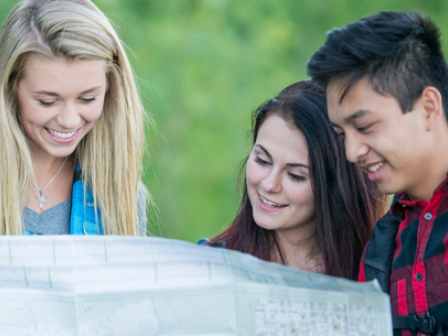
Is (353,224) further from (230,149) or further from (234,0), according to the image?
(234,0)

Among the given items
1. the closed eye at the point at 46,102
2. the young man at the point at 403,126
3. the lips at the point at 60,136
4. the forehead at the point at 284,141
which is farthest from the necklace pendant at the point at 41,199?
the young man at the point at 403,126

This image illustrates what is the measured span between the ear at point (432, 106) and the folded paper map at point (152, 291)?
434 millimetres

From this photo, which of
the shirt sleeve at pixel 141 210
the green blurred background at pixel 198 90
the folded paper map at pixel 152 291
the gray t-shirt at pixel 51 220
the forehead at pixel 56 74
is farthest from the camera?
the green blurred background at pixel 198 90

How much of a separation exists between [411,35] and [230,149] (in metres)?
3.66

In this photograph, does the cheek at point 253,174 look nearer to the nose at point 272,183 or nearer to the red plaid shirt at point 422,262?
the nose at point 272,183

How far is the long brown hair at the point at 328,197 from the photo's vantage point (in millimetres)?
1724

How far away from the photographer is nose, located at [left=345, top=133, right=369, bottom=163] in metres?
1.25

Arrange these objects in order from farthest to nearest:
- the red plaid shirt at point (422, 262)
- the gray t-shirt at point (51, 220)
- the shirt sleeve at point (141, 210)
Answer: the shirt sleeve at point (141, 210) → the gray t-shirt at point (51, 220) → the red plaid shirt at point (422, 262)

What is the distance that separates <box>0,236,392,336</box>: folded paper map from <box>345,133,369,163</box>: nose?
32 centimetres

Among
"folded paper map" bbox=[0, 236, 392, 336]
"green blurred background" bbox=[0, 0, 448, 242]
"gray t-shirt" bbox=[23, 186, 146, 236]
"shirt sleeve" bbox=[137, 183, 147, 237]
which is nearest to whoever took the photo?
"folded paper map" bbox=[0, 236, 392, 336]

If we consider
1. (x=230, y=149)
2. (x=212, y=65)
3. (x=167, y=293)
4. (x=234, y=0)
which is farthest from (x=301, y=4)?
(x=167, y=293)

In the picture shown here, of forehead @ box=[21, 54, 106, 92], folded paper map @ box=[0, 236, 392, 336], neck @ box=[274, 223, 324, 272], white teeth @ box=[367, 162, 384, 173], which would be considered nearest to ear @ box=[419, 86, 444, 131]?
white teeth @ box=[367, 162, 384, 173]

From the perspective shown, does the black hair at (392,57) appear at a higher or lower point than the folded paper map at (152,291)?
higher

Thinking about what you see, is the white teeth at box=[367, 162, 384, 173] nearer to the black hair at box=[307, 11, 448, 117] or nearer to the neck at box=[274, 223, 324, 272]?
the black hair at box=[307, 11, 448, 117]
